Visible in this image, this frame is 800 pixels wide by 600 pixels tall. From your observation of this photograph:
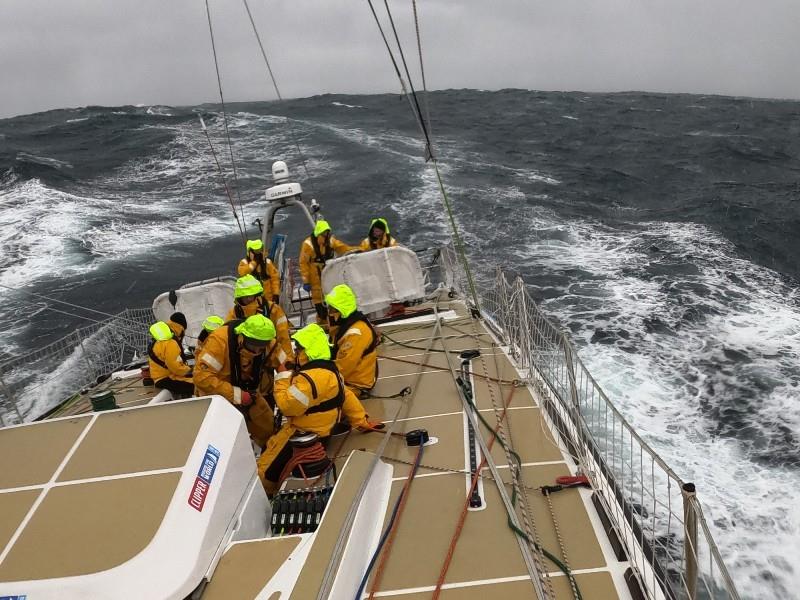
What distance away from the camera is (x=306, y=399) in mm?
3484

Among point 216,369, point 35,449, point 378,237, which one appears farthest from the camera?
point 378,237

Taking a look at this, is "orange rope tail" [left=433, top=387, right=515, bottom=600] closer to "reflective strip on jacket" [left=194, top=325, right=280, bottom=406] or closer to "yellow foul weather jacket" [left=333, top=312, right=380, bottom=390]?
"yellow foul weather jacket" [left=333, top=312, right=380, bottom=390]

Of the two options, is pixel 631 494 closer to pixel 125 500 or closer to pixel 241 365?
pixel 125 500

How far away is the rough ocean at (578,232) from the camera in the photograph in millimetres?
6535

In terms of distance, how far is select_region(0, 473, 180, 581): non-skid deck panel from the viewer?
2.09 meters

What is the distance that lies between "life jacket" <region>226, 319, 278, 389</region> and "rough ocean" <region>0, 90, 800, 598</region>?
160 inches

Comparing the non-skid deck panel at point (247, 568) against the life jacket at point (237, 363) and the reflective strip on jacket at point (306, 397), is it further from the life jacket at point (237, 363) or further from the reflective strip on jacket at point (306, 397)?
the life jacket at point (237, 363)

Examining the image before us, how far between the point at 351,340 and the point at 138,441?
203 centimetres

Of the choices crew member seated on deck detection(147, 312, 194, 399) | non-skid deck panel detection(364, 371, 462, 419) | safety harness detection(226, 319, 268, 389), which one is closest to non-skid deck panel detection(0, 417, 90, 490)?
safety harness detection(226, 319, 268, 389)

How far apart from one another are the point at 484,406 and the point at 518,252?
10.1 meters

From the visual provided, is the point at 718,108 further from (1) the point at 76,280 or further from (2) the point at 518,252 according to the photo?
(1) the point at 76,280

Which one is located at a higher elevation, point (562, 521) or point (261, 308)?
point (261, 308)

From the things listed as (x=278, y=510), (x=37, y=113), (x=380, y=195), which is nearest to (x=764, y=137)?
(x=380, y=195)

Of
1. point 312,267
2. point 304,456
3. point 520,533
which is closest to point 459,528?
point 520,533
